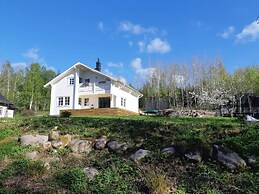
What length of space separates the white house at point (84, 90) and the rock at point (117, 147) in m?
21.5

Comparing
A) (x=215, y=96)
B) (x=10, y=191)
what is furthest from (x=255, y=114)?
(x=10, y=191)

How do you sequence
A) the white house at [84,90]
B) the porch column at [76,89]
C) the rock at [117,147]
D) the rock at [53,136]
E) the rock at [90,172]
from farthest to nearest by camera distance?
the porch column at [76,89]
the white house at [84,90]
the rock at [53,136]
the rock at [117,147]
the rock at [90,172]

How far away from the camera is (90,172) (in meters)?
7.31

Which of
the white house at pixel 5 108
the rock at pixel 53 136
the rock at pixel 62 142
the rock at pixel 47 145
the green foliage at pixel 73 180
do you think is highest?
the white house at pixel 5 108

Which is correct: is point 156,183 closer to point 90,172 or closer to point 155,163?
point 155,163

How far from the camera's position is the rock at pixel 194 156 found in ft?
24.7

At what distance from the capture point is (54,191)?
6.38 meters

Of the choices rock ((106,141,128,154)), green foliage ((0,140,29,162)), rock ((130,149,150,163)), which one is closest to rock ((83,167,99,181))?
rock ((130,149,150,163))

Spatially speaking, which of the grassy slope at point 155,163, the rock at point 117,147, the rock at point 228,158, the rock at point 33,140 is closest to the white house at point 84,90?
the grassy slope at point 155,163

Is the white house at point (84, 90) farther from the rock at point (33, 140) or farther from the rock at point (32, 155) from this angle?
the rock at point (32, 155)

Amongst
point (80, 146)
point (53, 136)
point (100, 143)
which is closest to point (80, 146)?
point (80, 146)

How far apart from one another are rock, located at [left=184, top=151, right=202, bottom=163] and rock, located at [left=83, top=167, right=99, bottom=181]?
251 cm

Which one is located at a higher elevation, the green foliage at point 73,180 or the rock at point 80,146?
the rock at point 80,146

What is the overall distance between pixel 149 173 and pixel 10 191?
10.9 feet
